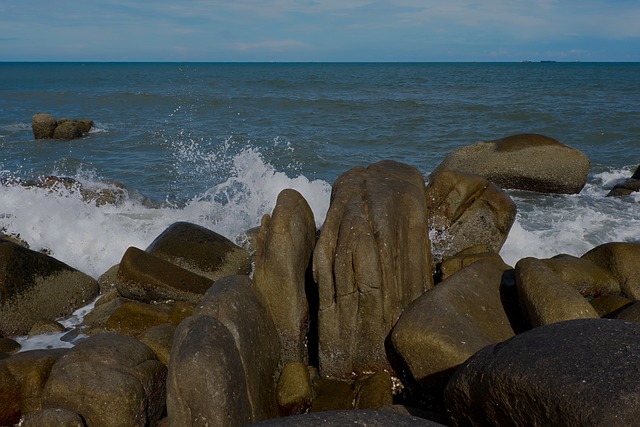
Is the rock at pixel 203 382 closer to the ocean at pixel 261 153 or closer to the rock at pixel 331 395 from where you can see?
the rock at pixel 331 395

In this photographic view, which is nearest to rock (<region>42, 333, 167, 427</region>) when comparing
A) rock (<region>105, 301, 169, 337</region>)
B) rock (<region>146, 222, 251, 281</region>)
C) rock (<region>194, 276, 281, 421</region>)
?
rock (<region>194, 276, 281, 421</region>)

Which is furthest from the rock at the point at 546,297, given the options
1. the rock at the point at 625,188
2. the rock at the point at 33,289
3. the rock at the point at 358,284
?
the rock at the point at 625,188

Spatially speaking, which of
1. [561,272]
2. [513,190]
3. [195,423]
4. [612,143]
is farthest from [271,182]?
[612,143]

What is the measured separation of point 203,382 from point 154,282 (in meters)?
3.92

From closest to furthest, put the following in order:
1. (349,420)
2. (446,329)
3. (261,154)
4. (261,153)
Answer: (349,420)
(446,329)
(261,154)
(261,153)

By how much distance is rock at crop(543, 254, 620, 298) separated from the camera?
7.50 metres

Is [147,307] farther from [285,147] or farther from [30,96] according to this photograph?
[30,96]

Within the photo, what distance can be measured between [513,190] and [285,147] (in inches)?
303

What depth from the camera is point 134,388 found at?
529cm

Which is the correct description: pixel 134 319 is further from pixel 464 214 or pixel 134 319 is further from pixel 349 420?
pixel 349 420

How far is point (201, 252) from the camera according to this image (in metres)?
8.73

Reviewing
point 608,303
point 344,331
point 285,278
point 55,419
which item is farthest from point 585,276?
point 55,419

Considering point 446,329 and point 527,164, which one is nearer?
point 446,329

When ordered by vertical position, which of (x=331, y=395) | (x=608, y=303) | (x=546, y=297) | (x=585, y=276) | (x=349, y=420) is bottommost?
(x=331, y=395)
